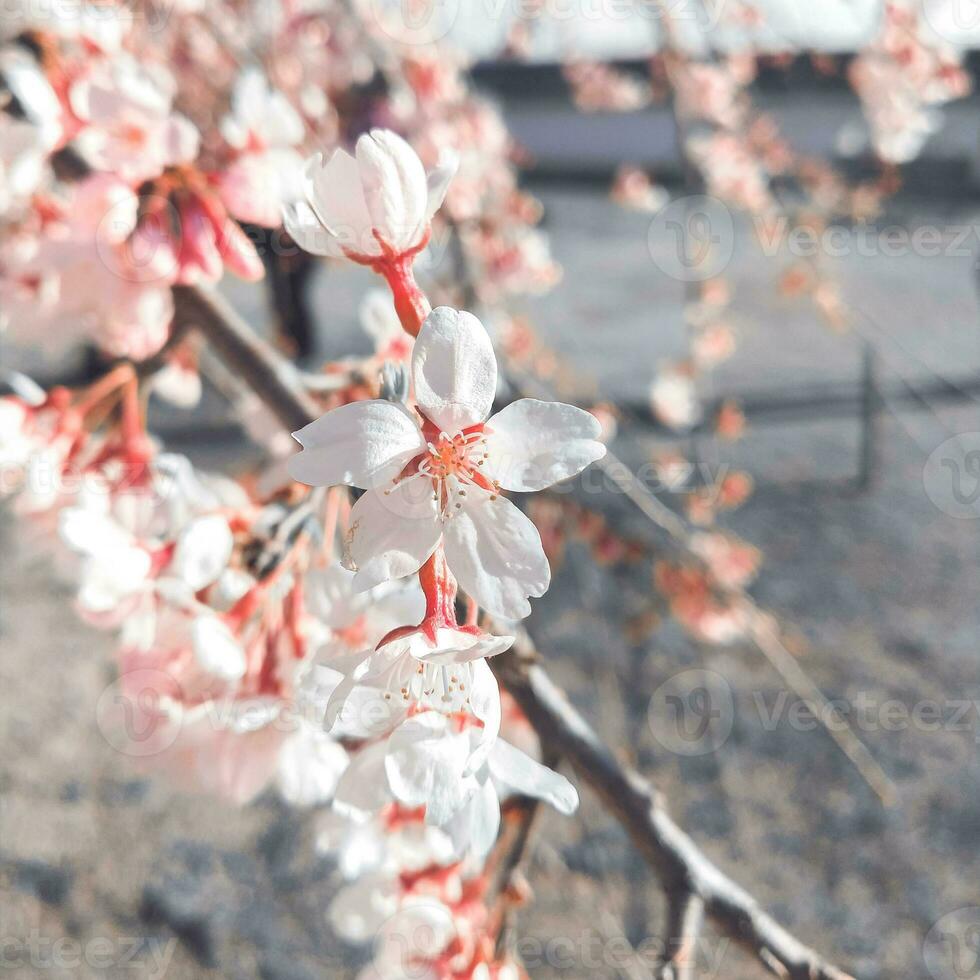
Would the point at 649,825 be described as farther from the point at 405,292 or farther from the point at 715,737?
the point at 715,737

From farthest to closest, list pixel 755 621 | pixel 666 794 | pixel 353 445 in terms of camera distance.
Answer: pixel 666 794, pixel 755 621, pixel 353 445

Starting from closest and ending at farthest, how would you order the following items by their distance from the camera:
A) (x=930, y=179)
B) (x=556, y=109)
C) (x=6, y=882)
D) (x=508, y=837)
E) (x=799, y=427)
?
(x=508, y=837)
(x=6, y=882)
(x=799, y=427)
(x=930, y=179)
(x=556, y=109)

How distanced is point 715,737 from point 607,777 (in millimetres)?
1889

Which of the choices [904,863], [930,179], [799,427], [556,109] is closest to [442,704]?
[904,863]

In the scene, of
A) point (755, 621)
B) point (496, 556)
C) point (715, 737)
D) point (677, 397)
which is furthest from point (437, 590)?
point (677, 397)

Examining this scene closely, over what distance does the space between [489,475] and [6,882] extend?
6.92 ft

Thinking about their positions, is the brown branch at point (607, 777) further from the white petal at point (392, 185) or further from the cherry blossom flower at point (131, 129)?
the white petal at point (392, 185)

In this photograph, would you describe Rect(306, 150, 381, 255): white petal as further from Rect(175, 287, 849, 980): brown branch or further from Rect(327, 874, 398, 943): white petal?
Rect(327, 874, 398, 943): white petal

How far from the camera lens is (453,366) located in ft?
1.27

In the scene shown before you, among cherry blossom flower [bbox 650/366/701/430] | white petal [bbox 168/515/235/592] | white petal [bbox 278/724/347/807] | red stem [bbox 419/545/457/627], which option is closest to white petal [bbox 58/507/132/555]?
white petal [bbox 168/515/235/592]

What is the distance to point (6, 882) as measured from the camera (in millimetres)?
2020

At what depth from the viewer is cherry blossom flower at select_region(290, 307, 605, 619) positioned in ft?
1.23

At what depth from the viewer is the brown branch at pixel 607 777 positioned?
22.5 inches

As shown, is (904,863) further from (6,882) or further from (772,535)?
(6,882)
